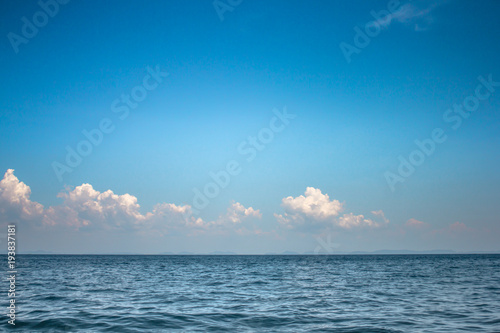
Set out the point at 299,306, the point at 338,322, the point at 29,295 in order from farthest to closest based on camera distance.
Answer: the point at 29,295, the point at 299,306, the point at 338,322

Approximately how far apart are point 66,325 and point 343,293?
2132 cm

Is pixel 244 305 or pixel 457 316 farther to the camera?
pixel 244 305

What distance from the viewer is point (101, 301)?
24109mm

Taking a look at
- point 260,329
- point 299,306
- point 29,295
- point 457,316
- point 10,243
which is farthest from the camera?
point 29,295

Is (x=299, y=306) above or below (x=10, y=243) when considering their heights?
below

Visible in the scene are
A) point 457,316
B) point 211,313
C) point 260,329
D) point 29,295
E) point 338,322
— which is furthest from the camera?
point 29,295

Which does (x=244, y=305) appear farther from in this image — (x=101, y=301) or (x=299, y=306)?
(x=101, y=301)

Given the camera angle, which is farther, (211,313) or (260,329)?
(211,313)

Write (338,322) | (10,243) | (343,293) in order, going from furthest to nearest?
(343,293) < (338,322) < (10,243)

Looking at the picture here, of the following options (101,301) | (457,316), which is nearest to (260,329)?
(457,316)

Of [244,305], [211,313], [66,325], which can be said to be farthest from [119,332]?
[244,305]

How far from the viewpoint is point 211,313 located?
20.2 metres

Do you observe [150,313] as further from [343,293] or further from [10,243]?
[343,293]

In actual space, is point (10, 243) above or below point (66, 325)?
above
